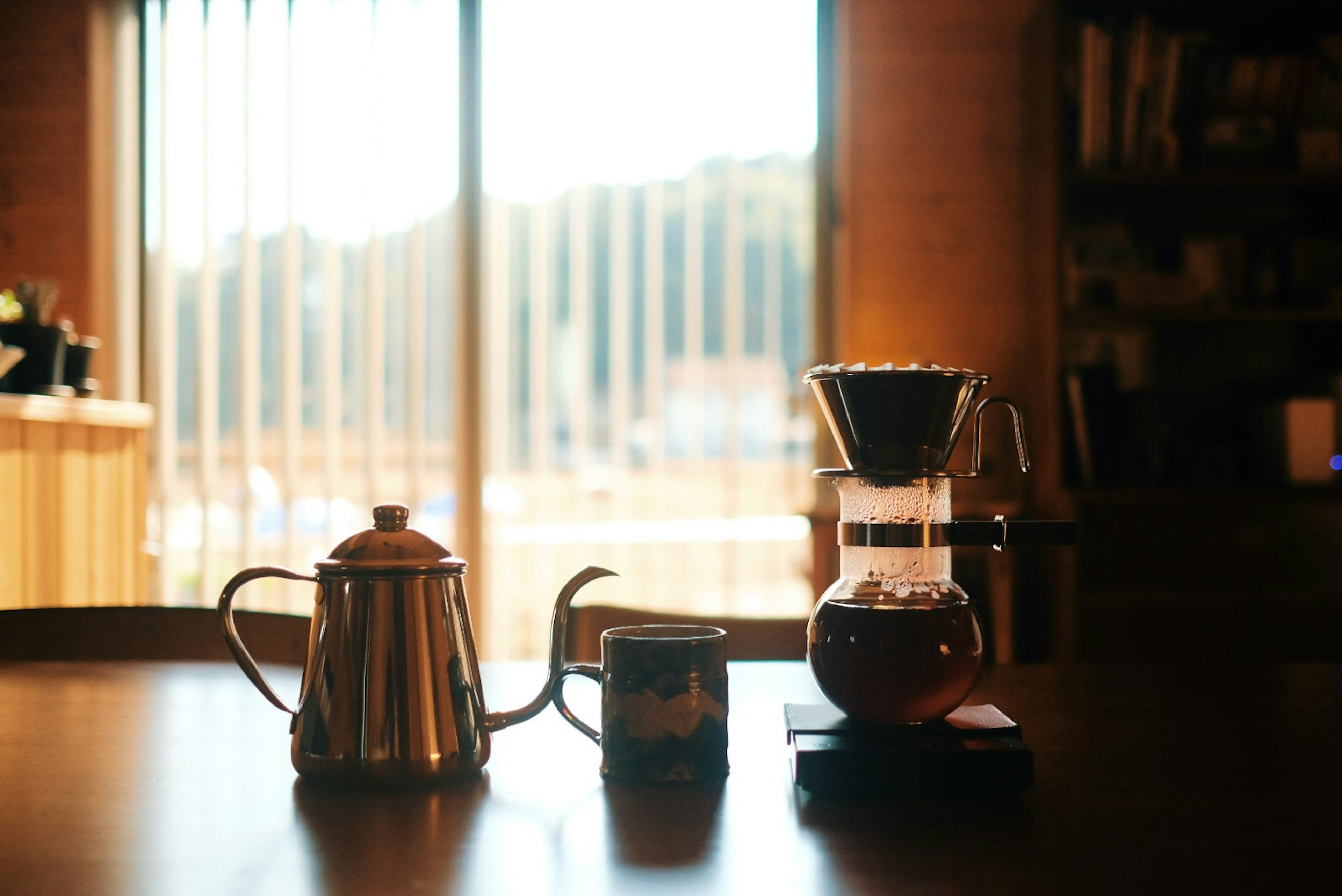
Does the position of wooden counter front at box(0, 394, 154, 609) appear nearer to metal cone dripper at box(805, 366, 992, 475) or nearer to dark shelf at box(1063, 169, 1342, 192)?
metal cone dripper at box(805, 366, 992, 475)

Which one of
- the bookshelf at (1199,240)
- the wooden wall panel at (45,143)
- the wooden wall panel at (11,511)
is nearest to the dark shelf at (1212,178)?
the bookshelf at (1199,240)

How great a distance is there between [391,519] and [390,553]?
0.04 metres

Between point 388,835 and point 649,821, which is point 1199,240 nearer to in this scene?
point 649,821

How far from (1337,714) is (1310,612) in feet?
6.41

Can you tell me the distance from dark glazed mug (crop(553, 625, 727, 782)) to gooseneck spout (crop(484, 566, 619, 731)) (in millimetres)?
48

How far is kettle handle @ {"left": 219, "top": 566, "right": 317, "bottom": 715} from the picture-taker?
2.53 feet

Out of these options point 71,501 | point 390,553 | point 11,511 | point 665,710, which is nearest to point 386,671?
point 390,553

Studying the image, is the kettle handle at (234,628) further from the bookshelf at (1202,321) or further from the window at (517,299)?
the window at (517,299)

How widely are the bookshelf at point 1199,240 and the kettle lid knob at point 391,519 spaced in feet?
7.40

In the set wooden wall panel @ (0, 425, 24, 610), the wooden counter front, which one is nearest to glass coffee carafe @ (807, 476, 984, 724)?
the wooden counter front

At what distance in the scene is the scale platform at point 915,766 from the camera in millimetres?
733

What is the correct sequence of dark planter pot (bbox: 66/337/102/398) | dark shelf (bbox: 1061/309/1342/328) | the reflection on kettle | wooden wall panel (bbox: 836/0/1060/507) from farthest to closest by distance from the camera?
1. wooden wall panel (bbox: 836/0/1060/507)
2. dark shelf (bbox: 1061/309/1342/328)
3. dark planter pot (bbox: 66/337/102/398)
4. the reflection on kettle

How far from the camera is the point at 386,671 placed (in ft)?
2.47

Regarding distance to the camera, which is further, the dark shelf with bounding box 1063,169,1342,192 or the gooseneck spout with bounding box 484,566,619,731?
the dark shelf with bounding box 1063,169,1342,192
